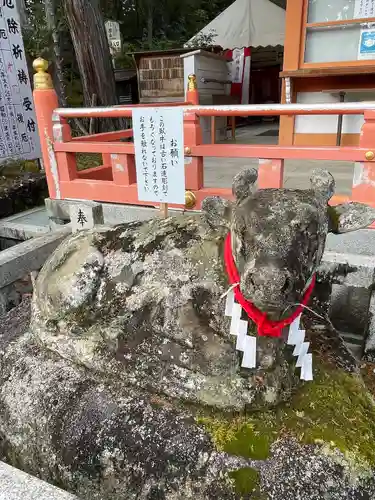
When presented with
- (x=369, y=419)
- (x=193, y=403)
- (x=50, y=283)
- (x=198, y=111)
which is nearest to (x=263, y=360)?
(x=193, y=403)

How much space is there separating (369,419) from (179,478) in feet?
2.53

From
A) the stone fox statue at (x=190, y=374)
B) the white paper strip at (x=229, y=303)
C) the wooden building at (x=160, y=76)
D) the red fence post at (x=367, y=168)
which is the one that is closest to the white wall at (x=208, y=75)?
the wooden building at (x=160, y=76)

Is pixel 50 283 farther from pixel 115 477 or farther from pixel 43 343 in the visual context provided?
pixel 115 477

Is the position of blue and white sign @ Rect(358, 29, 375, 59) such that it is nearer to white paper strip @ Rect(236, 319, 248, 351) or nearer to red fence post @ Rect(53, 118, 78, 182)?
red fence post @ Rect(53, 118, 78, 182)

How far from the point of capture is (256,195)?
5.00 feet

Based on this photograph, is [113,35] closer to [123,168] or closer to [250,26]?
[250,26]

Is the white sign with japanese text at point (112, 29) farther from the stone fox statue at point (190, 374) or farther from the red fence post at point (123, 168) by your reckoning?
the stone fox statue at point (190, 374)

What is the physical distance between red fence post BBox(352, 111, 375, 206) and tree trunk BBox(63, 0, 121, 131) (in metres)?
6.19

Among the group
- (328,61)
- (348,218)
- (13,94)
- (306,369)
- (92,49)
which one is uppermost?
(92,49)

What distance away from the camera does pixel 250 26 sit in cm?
1180

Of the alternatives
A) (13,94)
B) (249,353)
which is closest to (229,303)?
(249,353)

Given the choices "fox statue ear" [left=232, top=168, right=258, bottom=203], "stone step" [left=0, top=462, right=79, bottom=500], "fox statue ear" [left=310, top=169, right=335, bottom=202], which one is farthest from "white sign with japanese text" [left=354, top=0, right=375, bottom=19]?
"stone step" [left=0, top=462, right=79, bottom=500]

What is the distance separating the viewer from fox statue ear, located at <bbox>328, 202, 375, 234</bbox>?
1583 mm

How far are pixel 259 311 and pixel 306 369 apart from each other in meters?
0.48
